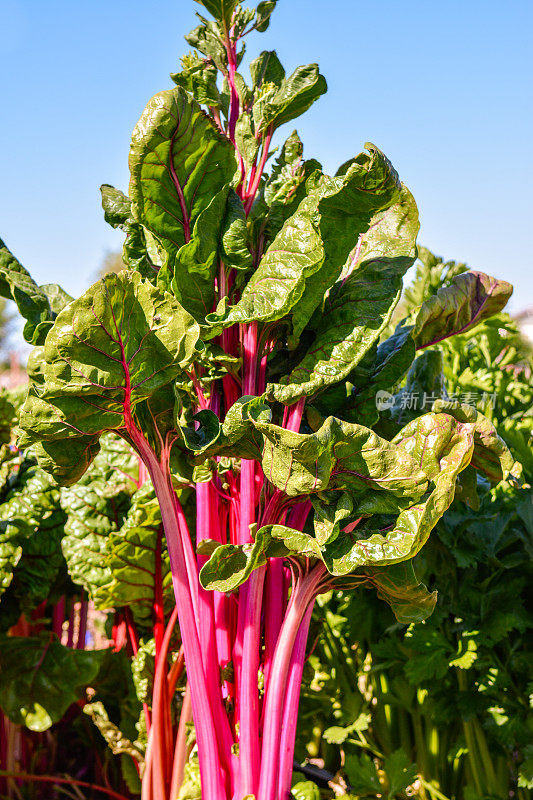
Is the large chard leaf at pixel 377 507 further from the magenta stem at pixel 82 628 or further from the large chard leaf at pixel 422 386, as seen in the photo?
the magenta stem at pixel 82 628

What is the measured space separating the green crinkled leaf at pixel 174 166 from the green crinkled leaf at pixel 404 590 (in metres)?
0.78

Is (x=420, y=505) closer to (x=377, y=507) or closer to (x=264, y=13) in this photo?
(x=377, y=507)

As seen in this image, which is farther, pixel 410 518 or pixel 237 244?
pixel 237 244

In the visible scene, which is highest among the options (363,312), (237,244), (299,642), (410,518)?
(237,244)

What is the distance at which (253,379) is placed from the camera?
1385mm

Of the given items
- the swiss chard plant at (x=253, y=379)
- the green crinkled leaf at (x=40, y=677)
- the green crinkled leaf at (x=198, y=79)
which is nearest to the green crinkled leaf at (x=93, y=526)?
the green crinkled leaf at (x=40, y=677)

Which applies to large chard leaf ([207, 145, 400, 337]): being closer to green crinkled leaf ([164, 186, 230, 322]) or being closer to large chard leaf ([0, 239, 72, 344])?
green crinkled leaf ([164, 186, 230, 322])

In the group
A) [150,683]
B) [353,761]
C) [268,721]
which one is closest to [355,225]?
[268,721]

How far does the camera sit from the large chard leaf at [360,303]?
50.4 inches

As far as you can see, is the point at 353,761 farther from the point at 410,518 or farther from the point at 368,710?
the point at 410,518

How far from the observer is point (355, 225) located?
1290 mm

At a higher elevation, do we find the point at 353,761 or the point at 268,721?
the point at 268,721

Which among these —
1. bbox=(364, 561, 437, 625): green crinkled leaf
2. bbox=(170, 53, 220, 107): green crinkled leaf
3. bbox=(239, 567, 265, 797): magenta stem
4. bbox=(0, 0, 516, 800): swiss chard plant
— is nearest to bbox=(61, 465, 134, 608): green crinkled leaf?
bbox=(0, 0, 516, 800): swiss chard plant

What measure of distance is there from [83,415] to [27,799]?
170cm
